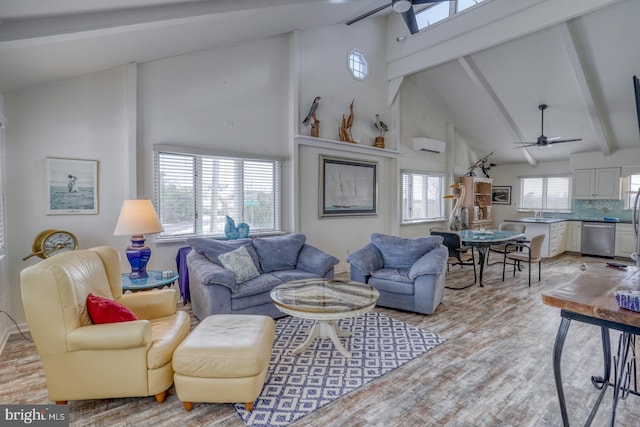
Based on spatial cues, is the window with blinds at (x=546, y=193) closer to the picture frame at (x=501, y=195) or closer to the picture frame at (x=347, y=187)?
the picture frame at (x=501, y=195)

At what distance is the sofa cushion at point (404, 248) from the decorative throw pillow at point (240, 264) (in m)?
1.73

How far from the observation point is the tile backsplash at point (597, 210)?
292 inches

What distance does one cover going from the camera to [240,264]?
3689mm

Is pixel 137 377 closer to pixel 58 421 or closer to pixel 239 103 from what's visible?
pixel 58 421

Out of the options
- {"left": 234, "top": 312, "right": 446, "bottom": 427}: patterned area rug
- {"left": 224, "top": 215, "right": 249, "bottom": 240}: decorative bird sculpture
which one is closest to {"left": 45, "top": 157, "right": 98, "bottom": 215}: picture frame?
{"left": 224, "top": 215, "right": 249, "bottom": 240}: decorative bird sculpture

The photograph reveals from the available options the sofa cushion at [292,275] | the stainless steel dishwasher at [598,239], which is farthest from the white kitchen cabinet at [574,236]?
the sofa cushion at [292,275]

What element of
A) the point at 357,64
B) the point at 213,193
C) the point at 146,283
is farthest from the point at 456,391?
the point at 357,64

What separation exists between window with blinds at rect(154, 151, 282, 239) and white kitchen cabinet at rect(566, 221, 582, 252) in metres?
7.26

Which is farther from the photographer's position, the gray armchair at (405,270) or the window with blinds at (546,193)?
the window with blinds at (546,193)

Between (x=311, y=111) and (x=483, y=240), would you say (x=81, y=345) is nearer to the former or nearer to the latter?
(x=311, y=111)

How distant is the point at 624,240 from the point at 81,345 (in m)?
9.55

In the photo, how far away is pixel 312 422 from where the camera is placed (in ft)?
6.52

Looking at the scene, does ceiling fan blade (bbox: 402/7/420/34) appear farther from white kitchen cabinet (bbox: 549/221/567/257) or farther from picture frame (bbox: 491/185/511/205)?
picture frame (bbox: 491/185/511/205)

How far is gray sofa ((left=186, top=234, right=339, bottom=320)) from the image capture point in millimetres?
3229
